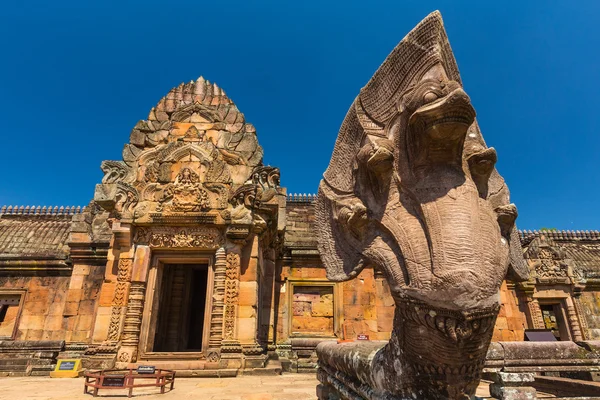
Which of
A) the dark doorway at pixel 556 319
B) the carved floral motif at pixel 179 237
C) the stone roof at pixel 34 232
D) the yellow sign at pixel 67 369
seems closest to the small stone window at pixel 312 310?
the carved floral motif at pixel 179 237

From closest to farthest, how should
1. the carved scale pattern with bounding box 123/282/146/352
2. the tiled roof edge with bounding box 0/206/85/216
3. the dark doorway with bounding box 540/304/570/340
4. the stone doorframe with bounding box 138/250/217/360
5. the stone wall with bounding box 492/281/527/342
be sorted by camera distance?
1. the carved scale pattern with bounding box 123/282/146/352
2. the stone doorframe with bounding box 138/250/217/360
3. the stone wall with bounding box 492/281/527/342
4. the dark doorway with bounding box 540/304/570/340
5. the tiled roof edge with bounding box 0/206/85/216

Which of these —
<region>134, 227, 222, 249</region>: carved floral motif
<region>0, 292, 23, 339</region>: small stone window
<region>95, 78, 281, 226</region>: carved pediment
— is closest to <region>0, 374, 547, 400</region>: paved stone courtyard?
<region>134, 227, 222, 249</region>: carved floral motif

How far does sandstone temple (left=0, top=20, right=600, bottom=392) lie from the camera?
7.90 m

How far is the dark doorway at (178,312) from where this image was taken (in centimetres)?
1190

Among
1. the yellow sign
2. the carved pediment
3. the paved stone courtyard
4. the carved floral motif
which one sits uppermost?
the carved pediment

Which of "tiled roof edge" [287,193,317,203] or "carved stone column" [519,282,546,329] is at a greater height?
"tiled roof edge" [287,193,317,203]

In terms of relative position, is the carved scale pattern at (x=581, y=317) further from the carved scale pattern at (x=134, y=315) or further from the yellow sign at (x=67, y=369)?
the yellow sign at (x=67, y=369)

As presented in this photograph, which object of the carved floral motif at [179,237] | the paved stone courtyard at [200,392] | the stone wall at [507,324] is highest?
the carved floral motif at [179,237]

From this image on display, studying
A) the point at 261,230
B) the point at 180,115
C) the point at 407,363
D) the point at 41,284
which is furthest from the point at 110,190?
the point at 407,363

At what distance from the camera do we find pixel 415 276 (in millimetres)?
2062

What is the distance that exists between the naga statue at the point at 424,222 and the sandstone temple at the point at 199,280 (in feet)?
13.3

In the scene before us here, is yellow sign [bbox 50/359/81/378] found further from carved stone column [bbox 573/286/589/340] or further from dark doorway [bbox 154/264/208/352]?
carved stone column [bbox 573/286/589/340]

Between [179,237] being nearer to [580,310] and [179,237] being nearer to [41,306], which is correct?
[41,306]

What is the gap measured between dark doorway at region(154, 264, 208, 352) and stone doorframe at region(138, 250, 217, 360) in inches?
118
